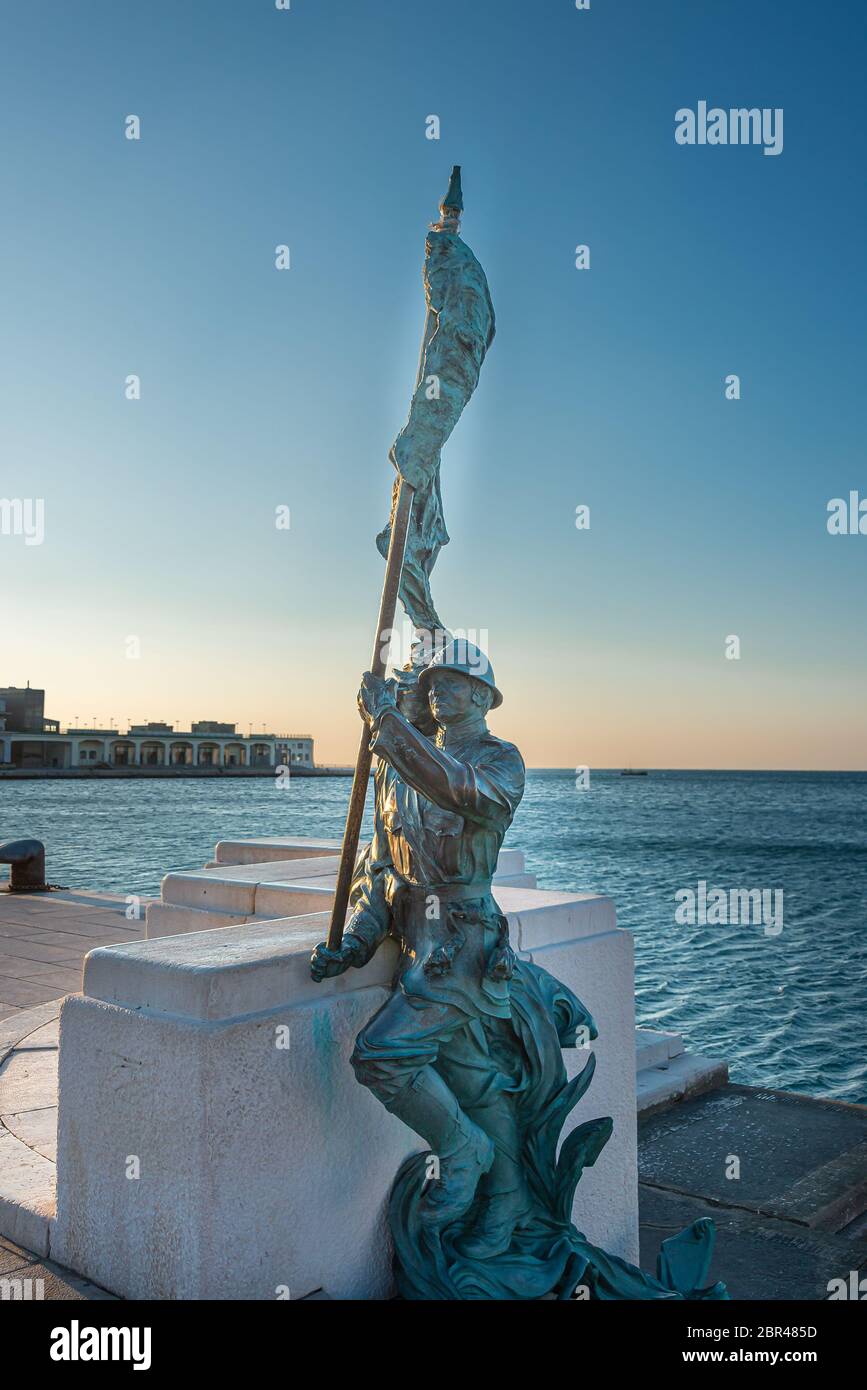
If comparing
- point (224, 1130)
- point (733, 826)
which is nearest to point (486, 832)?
point (224, 1130)

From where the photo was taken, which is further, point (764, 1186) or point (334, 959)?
point (764, 1186)

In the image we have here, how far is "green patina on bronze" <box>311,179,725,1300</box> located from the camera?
2.91m

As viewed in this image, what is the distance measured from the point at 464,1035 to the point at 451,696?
1026 mm

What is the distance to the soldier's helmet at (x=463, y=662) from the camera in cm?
314

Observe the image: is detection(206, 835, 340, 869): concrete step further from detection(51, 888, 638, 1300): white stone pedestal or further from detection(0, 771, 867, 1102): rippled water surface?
detection(0, 771, 867, 1102): rippled water surface

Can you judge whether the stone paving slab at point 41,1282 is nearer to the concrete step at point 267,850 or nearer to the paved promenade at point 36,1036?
the paved promenade at point 36,1036

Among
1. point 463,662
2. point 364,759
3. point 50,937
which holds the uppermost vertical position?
point 463,662

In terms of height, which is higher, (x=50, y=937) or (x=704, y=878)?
(x=50, y=937)

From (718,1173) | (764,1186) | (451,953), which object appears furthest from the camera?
(718,1173)

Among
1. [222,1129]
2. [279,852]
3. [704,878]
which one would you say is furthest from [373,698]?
[704,878]

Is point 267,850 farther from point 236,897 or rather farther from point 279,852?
point 236,897

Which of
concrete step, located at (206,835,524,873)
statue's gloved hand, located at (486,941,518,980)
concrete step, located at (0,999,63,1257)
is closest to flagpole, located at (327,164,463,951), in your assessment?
statue's gloved hand, located at (486,941,518,980)

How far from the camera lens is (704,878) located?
35.3m
